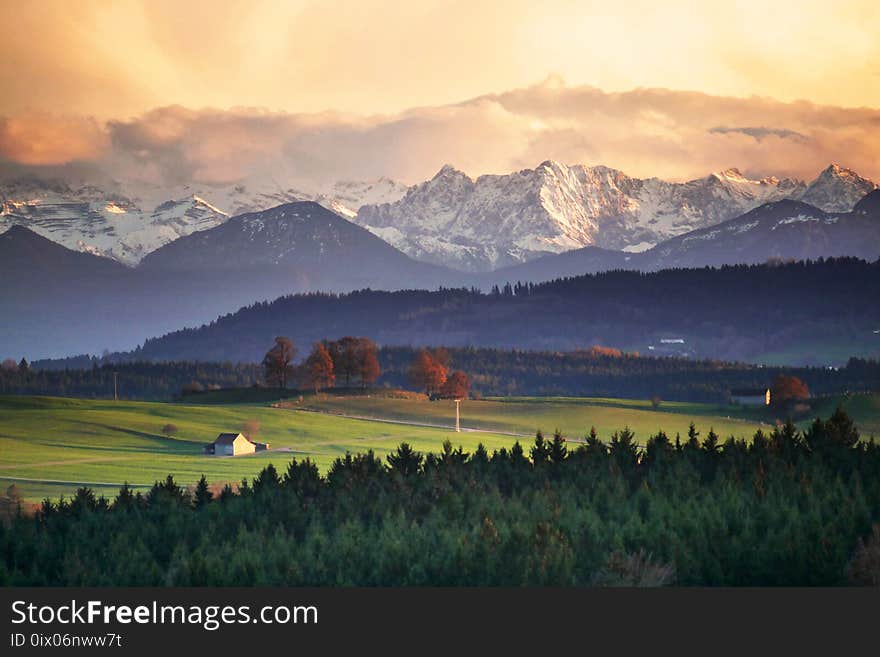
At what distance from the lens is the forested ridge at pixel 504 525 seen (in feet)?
268

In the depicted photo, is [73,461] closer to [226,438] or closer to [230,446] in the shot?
[230,446]

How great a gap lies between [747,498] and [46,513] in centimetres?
5534

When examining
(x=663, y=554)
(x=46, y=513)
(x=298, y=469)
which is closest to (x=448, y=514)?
(x=663, y=554)

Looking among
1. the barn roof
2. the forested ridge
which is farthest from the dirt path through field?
the forested ridge

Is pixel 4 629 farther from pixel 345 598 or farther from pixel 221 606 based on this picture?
pixel 345 598

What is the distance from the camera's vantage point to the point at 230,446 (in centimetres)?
19438

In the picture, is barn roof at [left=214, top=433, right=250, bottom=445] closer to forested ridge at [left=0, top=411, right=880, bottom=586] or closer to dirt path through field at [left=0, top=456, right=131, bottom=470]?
dirt path through field at [left=0, top=456, right=131, bottom=470]

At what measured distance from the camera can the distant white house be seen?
193875mm

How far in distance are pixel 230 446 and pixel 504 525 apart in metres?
111

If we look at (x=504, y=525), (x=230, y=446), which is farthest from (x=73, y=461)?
(x=504, y=525)

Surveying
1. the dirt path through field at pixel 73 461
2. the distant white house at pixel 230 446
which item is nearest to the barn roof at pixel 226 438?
the distant white house at pixel 230 446

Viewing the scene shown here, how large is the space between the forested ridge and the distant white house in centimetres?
6921

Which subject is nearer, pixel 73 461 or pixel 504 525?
pixel 504 525

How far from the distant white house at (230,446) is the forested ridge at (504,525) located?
69.2 metres
